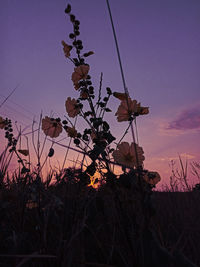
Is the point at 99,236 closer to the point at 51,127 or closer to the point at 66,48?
the point at 51,127

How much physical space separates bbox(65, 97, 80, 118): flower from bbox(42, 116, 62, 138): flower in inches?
5.0

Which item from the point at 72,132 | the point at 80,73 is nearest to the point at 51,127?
the point at 72,132

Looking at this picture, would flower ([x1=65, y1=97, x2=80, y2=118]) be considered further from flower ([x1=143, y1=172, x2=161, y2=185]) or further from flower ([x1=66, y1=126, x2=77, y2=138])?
flower ([x1=143, y1=172, x2=161, y2=185])

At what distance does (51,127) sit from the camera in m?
1.62

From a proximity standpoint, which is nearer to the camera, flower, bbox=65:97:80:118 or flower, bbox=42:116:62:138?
flower, bbox=65:97:80:118

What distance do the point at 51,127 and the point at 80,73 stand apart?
44cm

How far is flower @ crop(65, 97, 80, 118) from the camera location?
149cm

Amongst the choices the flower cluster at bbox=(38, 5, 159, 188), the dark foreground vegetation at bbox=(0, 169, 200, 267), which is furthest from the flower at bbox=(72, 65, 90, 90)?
the dark foreground vegetation at bbox=(0, 169, 200, 267)

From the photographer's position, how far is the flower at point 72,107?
1486 mm

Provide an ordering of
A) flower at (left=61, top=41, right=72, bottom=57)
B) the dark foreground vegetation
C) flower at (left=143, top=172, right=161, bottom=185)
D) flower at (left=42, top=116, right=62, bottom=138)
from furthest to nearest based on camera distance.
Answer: flower at (left=42, top=116, right=62, bottom=138) → flower at (left=61, top=41, right=72, bottom=57) → flower at (left=143, top=172, right=161, bottom=185) → the dark foreground vegetation

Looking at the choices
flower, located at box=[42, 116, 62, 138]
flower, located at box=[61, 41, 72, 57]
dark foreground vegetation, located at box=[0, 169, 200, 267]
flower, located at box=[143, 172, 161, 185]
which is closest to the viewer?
dark foreground vegetation, located at box=[0, 169, 200, 267]

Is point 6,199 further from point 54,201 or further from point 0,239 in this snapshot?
point 54,201

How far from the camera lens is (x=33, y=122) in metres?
1.58

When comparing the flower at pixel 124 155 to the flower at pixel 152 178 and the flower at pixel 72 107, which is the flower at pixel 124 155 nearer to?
the flower at pixel 152 178
